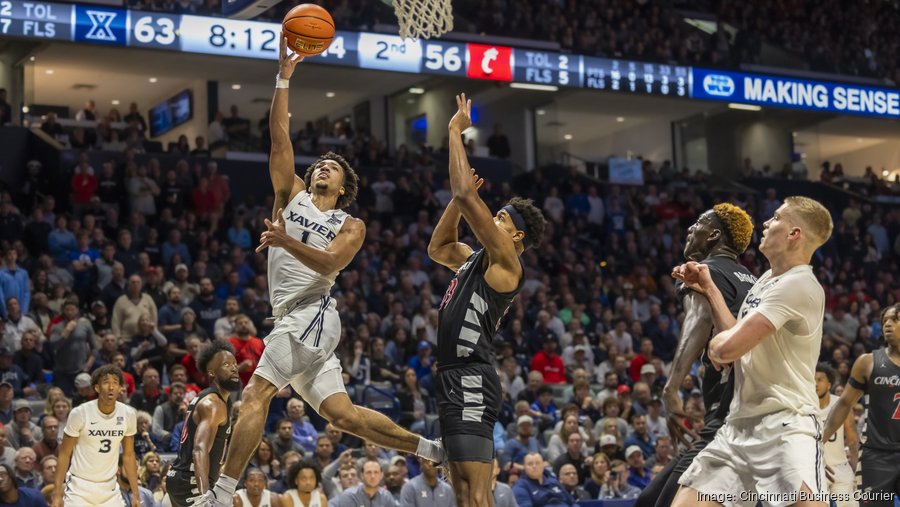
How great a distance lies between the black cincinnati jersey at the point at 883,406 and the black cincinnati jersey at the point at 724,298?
3033mm


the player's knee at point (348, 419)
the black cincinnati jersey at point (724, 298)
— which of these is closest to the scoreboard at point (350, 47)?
the player's knee at point (348, 419)

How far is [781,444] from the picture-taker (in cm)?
541

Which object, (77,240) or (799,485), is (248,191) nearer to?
(77,240)

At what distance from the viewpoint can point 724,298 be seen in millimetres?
6305

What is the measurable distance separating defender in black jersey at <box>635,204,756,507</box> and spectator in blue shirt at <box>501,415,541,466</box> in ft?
23.9

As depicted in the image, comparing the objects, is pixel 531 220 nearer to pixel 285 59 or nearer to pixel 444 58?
pixel 285 59

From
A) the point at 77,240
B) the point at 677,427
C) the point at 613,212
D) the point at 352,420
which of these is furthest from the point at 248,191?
the point at 677,427

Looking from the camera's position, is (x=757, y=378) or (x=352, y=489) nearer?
(x=757, y=378)

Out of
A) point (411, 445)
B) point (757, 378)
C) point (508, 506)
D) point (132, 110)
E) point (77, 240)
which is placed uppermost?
point (132, 110)

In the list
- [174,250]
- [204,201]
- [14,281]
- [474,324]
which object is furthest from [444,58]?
[474,324]

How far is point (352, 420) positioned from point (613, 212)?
18.3 m

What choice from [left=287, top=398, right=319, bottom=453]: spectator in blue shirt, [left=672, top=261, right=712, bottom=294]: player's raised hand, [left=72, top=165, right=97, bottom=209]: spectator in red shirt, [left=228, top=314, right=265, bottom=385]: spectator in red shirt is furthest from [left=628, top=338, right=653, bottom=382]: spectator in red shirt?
[left=672, top=261, right=712, bottom=294]: player's raised hand

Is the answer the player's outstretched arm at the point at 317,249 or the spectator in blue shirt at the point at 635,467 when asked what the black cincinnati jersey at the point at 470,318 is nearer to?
the player's outstretched arm at the point at 317,249

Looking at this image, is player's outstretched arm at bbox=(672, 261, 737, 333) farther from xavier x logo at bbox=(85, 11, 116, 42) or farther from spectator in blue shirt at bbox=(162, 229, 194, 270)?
xavier x logo at bbox=(85, 11, 116, 42)
